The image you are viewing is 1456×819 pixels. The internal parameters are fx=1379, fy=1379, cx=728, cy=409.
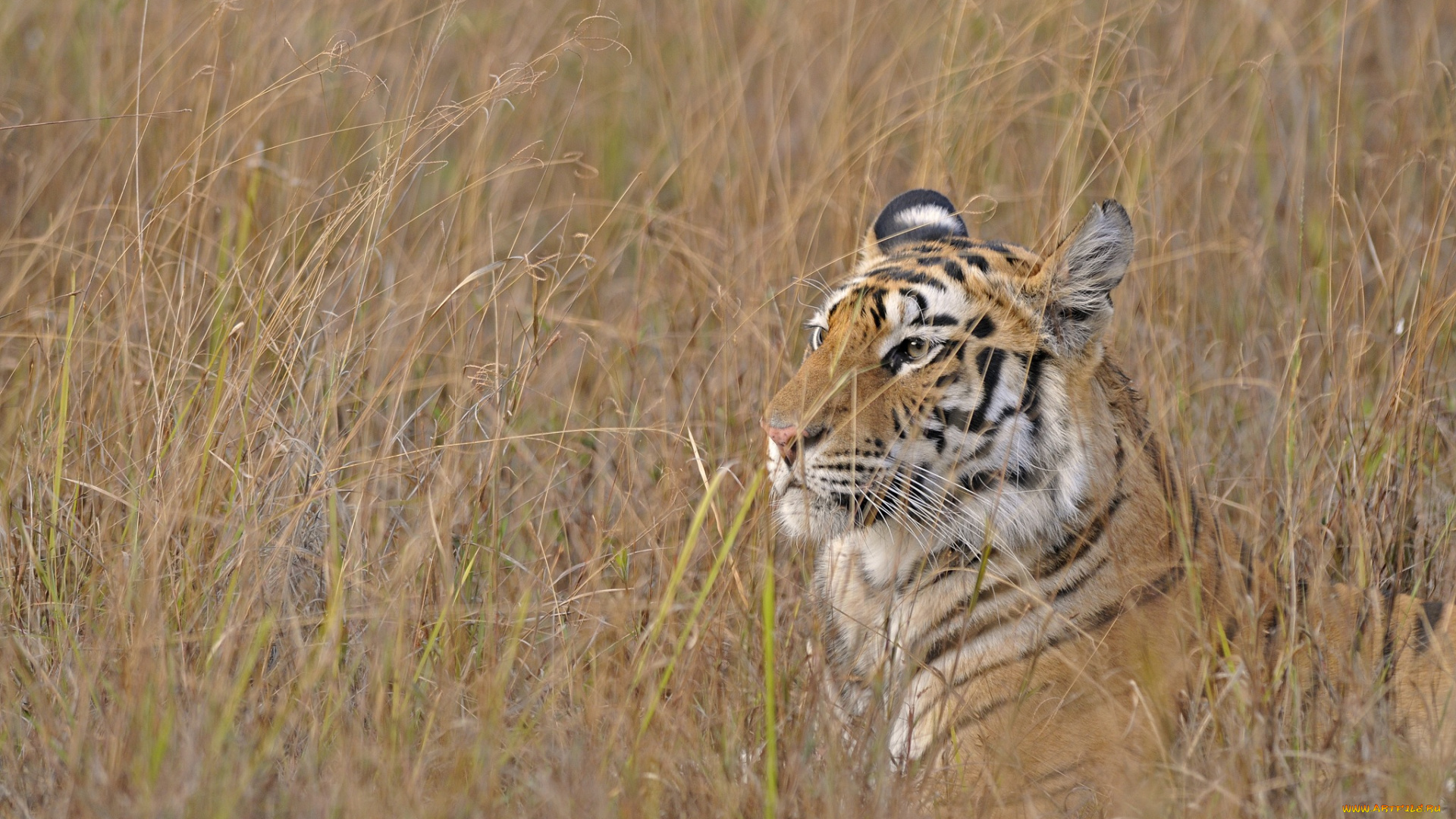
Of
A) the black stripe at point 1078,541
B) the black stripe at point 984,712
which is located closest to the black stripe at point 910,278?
the black stripe at point 1078,541

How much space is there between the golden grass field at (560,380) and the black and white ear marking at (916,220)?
0.24 metres

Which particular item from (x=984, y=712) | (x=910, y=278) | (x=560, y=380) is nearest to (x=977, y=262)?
(x=910, y=278)

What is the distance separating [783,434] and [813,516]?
21 centimetres

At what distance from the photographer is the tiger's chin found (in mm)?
2928

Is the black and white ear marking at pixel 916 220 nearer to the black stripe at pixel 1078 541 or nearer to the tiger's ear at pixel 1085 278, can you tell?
the tiger's ear at pixel 1085 278

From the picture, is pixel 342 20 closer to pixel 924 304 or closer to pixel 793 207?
pixel 793 207

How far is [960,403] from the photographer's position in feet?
9.74

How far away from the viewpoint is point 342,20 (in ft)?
17.4

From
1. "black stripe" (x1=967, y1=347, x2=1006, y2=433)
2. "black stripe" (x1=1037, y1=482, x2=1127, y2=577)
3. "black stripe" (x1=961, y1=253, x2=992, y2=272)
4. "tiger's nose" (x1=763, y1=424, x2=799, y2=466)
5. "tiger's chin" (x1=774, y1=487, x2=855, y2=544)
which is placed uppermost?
"black stripe" (x1=961, y1=253, x2=992, y2=272)

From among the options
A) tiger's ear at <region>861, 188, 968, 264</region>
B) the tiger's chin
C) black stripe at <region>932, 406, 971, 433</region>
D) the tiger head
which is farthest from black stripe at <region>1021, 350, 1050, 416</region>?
tiger's ear at <region>861, 188, 968, 264</region>

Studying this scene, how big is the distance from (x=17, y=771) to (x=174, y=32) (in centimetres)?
319

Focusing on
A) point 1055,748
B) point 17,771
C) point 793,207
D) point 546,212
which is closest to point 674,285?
point 793,207

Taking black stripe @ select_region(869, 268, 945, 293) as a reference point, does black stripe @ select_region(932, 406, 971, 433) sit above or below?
below

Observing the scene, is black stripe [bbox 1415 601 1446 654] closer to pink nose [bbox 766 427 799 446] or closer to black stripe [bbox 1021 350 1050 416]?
black stripe [bbox 1021 350 1050 416]
